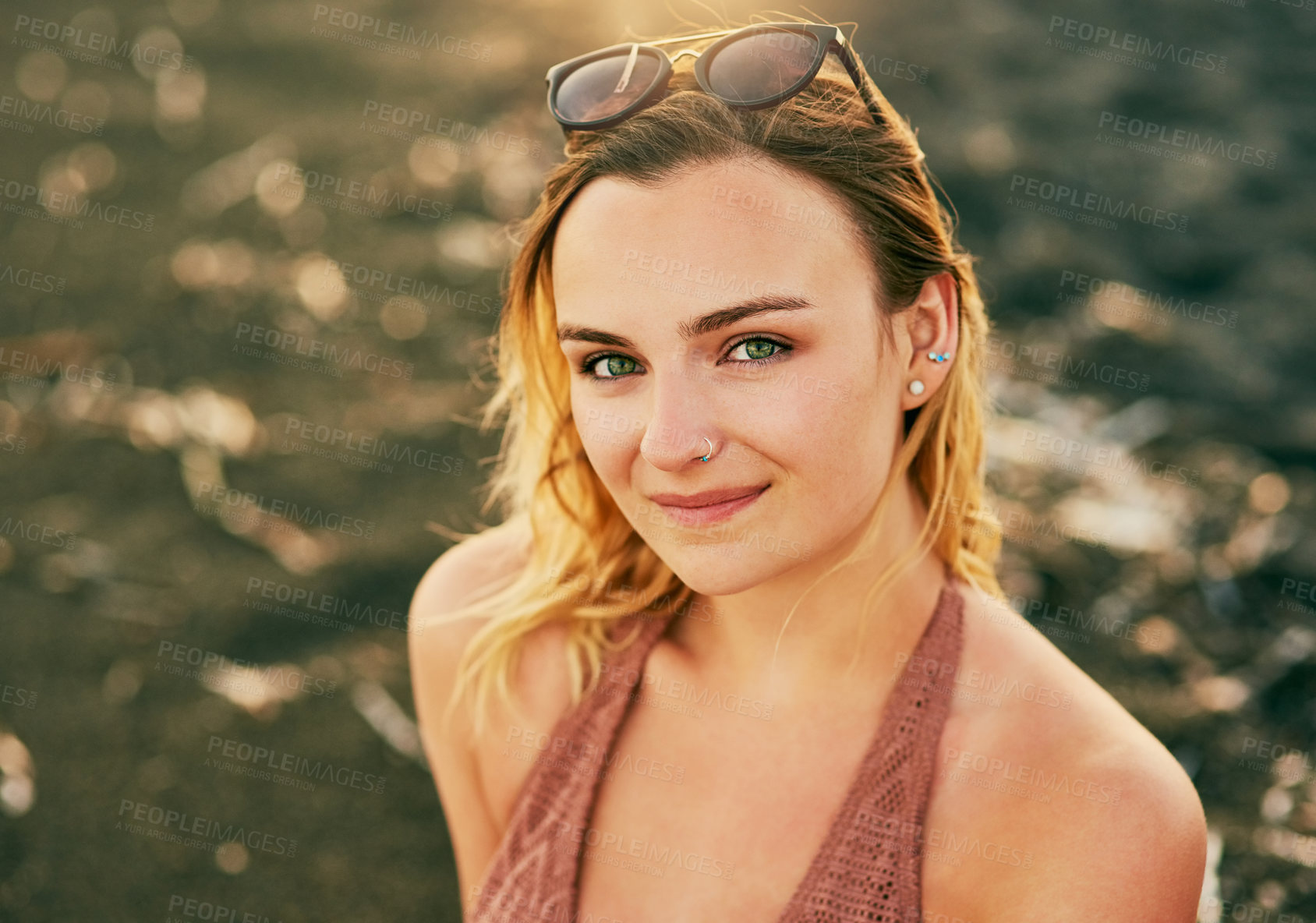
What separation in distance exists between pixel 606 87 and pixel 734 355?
24.0 inches

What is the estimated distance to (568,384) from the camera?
2.44 metres

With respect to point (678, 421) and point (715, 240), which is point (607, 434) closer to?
point (678, 421)

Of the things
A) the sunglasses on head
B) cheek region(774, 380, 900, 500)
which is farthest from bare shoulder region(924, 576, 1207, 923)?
the sunglasses on head

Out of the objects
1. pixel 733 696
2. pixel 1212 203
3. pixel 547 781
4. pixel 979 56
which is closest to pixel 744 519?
pixel 733 696

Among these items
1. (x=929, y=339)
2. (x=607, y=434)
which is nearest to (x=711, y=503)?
(x=607, y=434)

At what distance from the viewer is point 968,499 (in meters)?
2.38

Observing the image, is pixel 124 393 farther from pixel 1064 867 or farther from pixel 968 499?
pixel 1064 867

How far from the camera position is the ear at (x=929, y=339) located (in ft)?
6.89

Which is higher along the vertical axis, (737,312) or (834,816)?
(737,312)

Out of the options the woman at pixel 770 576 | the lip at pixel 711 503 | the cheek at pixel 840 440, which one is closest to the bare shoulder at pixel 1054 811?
the woman at pixel 770 576

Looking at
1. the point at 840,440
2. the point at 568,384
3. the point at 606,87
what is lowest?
the point at 568,384

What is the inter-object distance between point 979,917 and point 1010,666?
475mm

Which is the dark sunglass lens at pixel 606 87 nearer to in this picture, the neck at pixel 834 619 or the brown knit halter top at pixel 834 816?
the neck at pixel 834 619

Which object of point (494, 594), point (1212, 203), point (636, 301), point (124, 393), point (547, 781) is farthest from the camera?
point (1212, 203)
